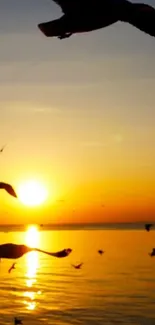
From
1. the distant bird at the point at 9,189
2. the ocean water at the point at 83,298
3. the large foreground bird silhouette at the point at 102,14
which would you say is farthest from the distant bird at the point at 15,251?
the ocean water at the point at 83,298

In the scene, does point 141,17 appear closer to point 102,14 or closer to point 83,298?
point 102,14

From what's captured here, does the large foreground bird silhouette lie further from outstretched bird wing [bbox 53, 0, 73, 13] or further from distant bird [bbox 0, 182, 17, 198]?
distant bird [bbox 0, 182, 17, 198]

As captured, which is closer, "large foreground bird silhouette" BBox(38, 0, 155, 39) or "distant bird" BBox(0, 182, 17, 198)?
"large foreground bird silhouette" BBox(38, 0, 155, 39)

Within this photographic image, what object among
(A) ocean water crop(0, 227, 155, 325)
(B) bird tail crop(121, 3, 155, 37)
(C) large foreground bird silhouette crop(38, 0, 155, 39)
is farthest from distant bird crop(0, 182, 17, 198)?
(A) ocean water crop(0, 227, 155, 325)

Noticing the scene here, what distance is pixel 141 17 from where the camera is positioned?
155cm

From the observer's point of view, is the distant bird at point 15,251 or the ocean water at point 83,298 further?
the ocean water at point 83,298

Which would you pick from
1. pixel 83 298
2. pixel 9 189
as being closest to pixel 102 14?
pixel 9 189

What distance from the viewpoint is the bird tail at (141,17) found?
154cm

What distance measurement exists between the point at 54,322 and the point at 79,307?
8.09 meters

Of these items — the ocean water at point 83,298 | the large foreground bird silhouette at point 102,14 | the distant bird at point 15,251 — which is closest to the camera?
the large foreground bird silhouette at point 102,14

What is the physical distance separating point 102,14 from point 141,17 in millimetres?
104

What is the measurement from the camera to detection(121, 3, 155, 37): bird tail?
1540 mm

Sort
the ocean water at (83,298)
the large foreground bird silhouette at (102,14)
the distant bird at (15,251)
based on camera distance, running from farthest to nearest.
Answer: the ocean water at (83,298), the distant bird at (15,251), the large foreground bird silhouette at (102,14)

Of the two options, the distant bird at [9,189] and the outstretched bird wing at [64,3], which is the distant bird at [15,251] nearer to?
the distant bird at [9,189]
